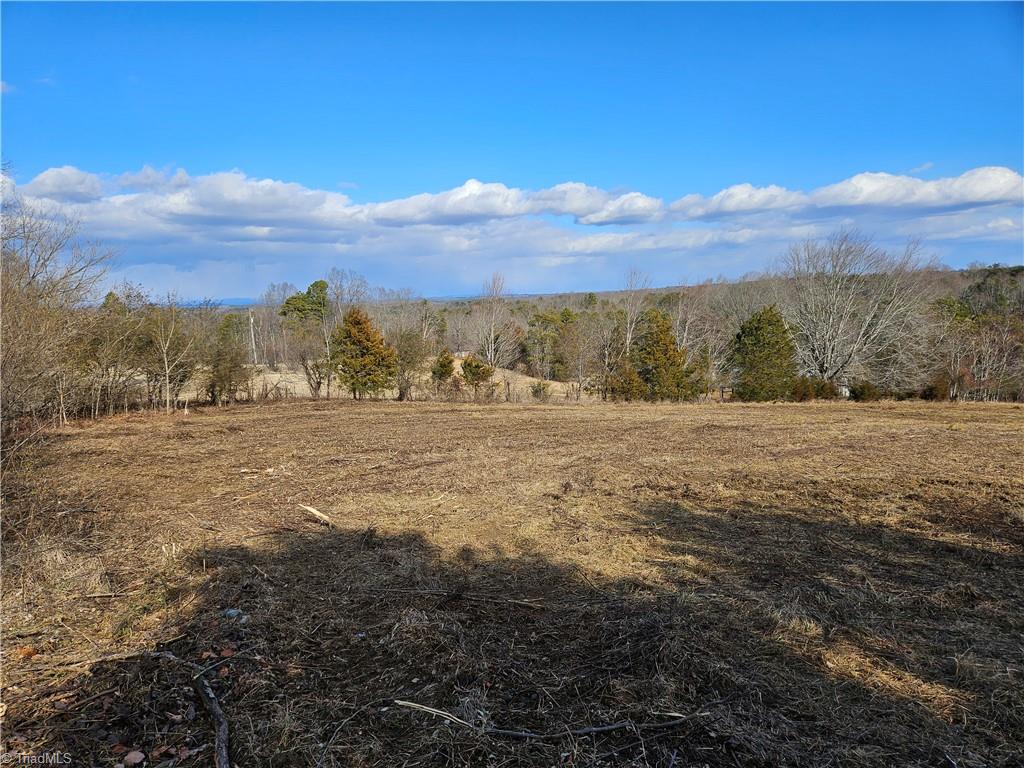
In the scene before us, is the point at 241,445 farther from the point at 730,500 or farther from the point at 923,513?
the point at 923,513

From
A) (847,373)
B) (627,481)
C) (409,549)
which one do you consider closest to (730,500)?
(627,481)

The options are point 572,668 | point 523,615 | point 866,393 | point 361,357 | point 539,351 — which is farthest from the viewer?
point 539,351

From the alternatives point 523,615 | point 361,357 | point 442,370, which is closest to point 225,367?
point 361,357

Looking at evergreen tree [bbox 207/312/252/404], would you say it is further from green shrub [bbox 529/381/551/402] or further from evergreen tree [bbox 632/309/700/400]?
evergreen tree [bbox 632/309/700/400]

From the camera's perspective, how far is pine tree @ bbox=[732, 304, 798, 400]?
23578 mm

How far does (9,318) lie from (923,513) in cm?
1187

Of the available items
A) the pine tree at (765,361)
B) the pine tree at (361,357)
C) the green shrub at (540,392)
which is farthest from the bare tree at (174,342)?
the pine tree at (765,361)

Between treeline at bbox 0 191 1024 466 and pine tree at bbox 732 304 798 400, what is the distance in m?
0.06

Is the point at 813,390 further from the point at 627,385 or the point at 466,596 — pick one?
the point at 466,596

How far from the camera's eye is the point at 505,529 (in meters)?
6.54

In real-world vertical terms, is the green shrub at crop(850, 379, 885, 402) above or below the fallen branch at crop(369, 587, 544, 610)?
below

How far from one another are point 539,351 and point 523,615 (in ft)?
110

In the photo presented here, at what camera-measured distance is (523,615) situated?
4340mm

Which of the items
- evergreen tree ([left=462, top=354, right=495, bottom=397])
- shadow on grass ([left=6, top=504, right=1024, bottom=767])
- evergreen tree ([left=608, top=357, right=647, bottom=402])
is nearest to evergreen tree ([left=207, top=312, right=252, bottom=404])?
evergreen tree ([left=462, top=354, right=495, bottom=397])
